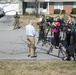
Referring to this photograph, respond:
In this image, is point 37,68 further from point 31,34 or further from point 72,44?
point 72,44

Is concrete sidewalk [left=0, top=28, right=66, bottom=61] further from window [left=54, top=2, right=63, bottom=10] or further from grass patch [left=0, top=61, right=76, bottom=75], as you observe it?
window [left=54, top=2, right=63, bottom=10]

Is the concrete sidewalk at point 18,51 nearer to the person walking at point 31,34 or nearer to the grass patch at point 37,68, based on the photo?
the person walking at point 31,34

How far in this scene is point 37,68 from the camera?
40.6 feet

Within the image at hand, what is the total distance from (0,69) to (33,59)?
8.18 ft

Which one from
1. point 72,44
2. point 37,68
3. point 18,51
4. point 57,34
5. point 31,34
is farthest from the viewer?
point 57,34

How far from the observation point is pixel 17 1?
52250mm

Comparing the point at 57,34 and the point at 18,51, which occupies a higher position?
the point at 57,34

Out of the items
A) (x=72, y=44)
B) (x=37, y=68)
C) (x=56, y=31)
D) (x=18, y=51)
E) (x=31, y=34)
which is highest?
(x=31, y=34)

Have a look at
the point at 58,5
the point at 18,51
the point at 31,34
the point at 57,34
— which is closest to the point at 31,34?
the point at 31,34

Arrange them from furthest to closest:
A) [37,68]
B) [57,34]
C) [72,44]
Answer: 1. [57,34]
2. [72,44]
3. [37,68]

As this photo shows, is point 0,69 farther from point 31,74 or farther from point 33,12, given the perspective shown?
point 33,12

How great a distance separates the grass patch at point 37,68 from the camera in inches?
464

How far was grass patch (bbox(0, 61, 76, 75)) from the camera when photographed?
11789 millimetres

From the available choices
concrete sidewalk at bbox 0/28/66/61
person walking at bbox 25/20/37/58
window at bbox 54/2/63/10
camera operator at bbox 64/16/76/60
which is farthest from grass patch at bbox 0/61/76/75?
window at bbox 54/2/63/10
